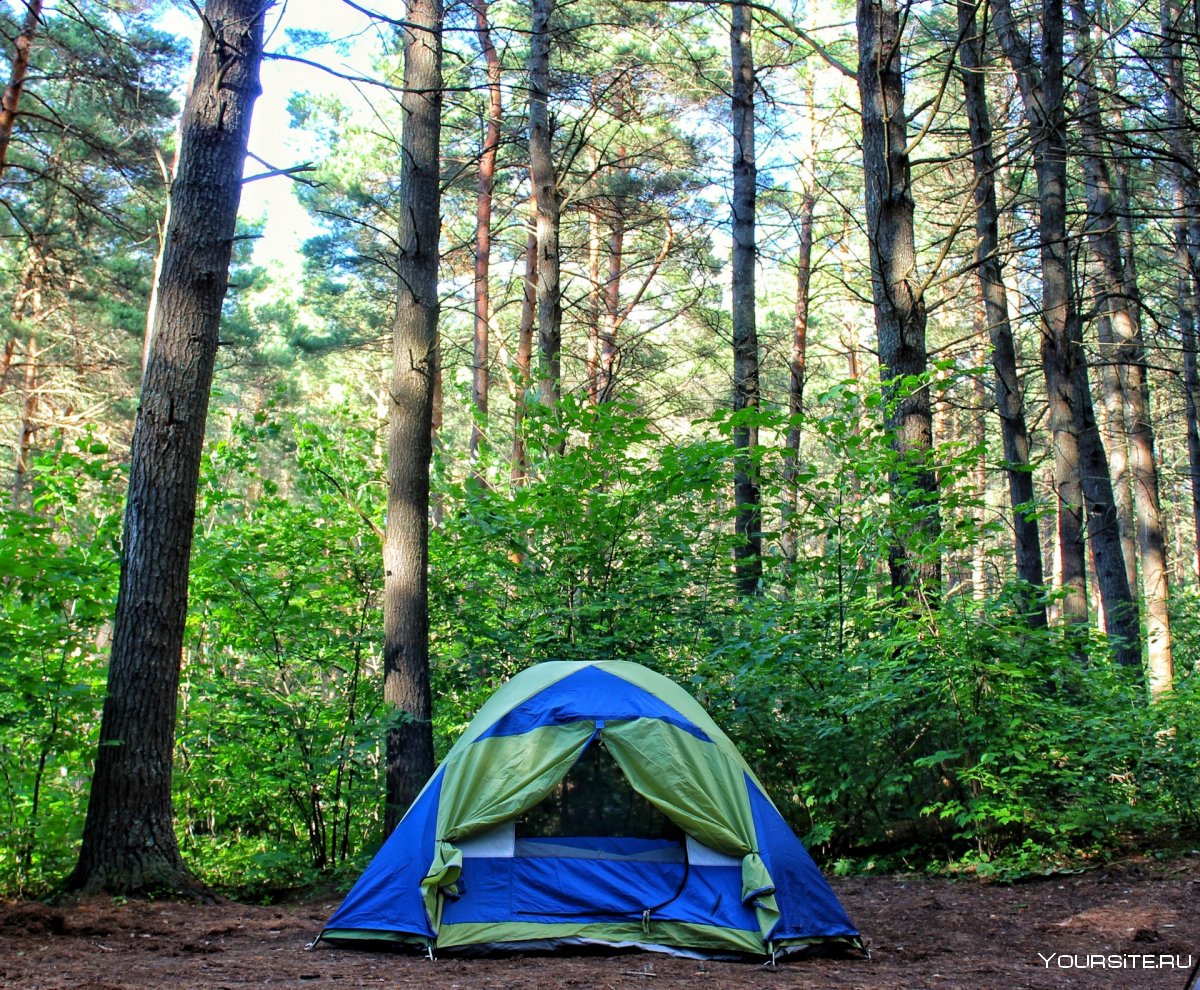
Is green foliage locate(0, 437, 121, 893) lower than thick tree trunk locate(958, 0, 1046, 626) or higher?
lower

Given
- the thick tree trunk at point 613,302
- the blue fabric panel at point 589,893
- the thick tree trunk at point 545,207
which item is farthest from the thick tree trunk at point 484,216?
the blue fabric panel at point 589,893

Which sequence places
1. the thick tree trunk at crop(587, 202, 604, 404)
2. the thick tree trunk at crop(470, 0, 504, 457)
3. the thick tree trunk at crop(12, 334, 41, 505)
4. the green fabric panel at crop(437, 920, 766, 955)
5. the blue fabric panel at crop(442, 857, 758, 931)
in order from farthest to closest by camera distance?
the thick tree trunk at crop(587, 202, 604, 404)
the thick tree trunk at crop(12, 334, 41, 505)
the thick tree trunk at crop(470, 0, 504, 457)
the blue fabric panel at crop(442, 857, 758, 931)
the green fabric panel at crop(437, 920, 766, 955)

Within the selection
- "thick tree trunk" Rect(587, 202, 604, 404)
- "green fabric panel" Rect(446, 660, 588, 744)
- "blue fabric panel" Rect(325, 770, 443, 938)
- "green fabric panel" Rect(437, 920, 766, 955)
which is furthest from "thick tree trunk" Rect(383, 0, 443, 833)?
"thick tree trunk" Rect(587, 202, 604, 404)

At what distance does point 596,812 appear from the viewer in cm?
493

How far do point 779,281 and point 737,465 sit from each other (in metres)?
15.3

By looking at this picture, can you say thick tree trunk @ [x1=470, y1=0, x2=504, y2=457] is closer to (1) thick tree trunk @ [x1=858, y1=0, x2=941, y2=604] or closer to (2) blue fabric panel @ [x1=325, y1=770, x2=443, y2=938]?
(1) thick tree trunk @ [x1=858, y1=0, x2=941, y2=604]

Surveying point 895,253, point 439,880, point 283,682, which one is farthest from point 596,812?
point 895,253

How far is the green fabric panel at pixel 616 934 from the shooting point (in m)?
4.38

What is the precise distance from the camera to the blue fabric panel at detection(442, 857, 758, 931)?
450cm

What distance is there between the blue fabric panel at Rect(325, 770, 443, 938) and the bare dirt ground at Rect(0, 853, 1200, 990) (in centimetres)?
14

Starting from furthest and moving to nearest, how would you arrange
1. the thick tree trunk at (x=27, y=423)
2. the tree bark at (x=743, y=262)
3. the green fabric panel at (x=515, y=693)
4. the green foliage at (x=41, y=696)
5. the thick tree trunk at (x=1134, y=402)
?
1. the thick tree trunk at (x=27, y=423)
2. the thick tree trunk at (x=1134, y=402)
3. the tree bark at (x=743, y=262)
4. the green foliage at (x=41, y=696)
5. the green fabric panel at (x=515, y=693)

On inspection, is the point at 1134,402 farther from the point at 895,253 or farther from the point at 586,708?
the point at 586,708

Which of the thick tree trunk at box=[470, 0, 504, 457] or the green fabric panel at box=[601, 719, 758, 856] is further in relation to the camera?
the thick tree trunk at box=[470, 0, 504, 457]

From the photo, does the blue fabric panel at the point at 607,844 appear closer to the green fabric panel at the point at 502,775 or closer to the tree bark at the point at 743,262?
the green fabric panel at the point at 502,775
